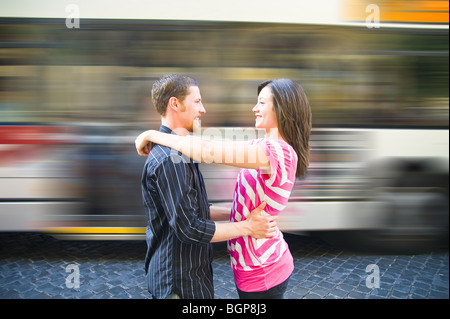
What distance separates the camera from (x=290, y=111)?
1.51 meters

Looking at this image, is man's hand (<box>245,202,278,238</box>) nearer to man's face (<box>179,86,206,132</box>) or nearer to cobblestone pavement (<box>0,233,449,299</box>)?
man's face (<box>179,86,206,132</box>)

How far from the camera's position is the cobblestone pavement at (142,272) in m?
3.15

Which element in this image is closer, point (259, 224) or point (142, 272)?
point (259, 224)

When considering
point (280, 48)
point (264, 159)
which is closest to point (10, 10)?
point (280, 48)

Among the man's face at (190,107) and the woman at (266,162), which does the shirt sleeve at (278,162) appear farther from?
the man's face at (190,107)

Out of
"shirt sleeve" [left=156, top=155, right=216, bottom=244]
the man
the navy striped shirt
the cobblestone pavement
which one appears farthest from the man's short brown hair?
the cobblestone pavement

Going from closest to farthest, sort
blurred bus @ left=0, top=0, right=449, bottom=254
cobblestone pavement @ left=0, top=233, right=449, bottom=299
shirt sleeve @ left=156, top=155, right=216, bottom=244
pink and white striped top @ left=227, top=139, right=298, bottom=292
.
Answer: shirt sleeve @ left=156, top=155, right=216, bottom=244
pink and white striped top @ left=227, top=139, right=298, bottom=292
cobblestone pavement @ left=0, top=233, right=449, bottom=299
blurred bus @ left=0, top=0, right=449, bottom=254

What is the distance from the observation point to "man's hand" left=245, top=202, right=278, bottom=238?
146 centimetres

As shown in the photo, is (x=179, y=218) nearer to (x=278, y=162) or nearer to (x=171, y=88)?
(x=278, y=162)

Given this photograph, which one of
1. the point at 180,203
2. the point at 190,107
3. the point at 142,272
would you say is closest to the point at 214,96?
the point at 190,107

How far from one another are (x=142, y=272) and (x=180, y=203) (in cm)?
254
